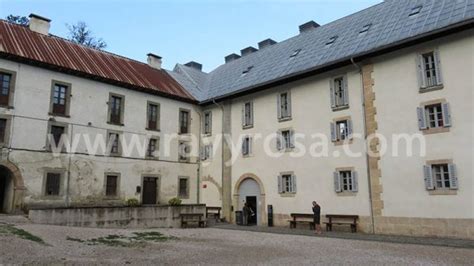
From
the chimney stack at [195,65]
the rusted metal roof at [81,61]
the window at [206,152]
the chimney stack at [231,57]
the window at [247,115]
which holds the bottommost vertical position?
the window at [206,152]

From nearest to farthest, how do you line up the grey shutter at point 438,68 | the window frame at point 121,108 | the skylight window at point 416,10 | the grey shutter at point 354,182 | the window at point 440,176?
the window at point 440,176 < the grey shutter at point 438,68 < the grey shutter at point 354,182 < the skylight window at point 416,10 < the window frame at point 121,108

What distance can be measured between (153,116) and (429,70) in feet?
54.8

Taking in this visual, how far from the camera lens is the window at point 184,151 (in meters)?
26.6

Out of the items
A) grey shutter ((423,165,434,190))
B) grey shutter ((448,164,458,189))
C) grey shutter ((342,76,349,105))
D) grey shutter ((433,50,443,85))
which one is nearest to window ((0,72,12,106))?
grey shutter ((342,76,349,105))

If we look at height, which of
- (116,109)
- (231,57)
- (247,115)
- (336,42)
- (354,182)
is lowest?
(354,182)

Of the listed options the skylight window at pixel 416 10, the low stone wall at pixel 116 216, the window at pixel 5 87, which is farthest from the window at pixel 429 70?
the window at pixel 5 87

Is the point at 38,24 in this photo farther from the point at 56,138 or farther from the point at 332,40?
the point at 332,40

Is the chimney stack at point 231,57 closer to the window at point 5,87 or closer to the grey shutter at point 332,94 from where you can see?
the grey shutter at point 332,94

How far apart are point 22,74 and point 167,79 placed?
10936 millimetres

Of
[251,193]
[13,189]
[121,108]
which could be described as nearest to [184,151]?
[121,108]

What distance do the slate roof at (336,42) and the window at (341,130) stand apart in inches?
122

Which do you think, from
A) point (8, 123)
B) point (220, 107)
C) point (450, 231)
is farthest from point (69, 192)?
point (450, 231)

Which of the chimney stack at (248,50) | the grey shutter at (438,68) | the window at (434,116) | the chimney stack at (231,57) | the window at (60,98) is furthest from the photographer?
the chimney stack at (231,57)

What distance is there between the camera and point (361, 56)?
61.0 ft
